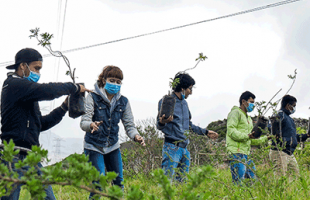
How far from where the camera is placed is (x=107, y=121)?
3264 millimetres

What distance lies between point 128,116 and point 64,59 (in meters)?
1.23

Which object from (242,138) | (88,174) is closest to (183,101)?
(242,138)

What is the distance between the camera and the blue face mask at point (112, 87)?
3373 millimetres

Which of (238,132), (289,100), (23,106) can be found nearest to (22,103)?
(23,106)

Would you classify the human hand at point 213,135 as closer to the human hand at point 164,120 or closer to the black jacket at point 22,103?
the human hand at point 164,120

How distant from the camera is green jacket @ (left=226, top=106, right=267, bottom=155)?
14.1 feet

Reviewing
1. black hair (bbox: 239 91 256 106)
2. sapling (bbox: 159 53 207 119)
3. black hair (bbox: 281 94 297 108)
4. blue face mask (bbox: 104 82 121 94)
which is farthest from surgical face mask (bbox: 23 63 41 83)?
black hair (bbox: 281 94 297 108)

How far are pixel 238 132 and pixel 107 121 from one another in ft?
6.50

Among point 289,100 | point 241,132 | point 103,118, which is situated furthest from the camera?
point 289,100

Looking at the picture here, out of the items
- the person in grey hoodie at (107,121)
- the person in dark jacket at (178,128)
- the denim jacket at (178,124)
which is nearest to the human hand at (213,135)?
the person in dark jacket at (178,128)

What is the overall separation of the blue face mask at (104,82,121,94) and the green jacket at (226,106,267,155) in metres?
1.75

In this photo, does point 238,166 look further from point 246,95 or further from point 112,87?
point 112,87

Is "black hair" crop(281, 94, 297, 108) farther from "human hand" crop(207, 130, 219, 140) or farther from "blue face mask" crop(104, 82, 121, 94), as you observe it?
"blue face mask" crop(104, 82, 121, 94)

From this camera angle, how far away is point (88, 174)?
1.07 m
